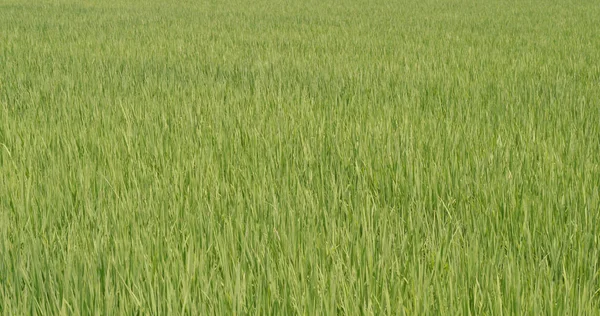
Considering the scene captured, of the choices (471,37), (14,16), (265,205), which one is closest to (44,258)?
(265,205)

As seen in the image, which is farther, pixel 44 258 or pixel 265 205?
pixel 265 205

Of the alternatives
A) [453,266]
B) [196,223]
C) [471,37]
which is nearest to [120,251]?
[196,223]

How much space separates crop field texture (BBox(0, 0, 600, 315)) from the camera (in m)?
1.33

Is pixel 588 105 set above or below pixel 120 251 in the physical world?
below

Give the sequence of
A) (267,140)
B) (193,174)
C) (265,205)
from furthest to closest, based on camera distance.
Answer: (267,140) < (193,174) < (265,205)

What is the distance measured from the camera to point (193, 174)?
2.37 metres

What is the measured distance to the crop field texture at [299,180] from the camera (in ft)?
4.35

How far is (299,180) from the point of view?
7.43 ft

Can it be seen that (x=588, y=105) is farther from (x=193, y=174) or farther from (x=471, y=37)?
(x=471, y=37)

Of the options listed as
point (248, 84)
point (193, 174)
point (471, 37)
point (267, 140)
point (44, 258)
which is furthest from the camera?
point (471, 37)

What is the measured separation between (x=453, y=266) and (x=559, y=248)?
38cm

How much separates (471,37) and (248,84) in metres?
3.97

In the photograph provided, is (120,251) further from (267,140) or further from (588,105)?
(588,105)

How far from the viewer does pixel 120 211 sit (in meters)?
1.79
